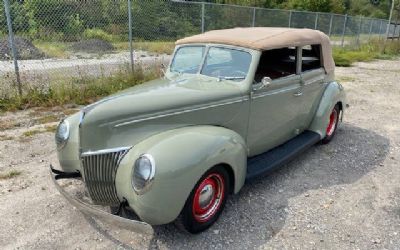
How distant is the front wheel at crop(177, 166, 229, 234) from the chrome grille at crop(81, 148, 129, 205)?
0.63m

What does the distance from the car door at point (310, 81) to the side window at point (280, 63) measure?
170 millimetres

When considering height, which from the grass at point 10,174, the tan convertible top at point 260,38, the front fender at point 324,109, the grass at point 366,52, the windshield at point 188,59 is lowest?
the grass at point 366,52

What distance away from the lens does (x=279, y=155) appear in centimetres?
432

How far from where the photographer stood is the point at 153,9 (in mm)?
9383

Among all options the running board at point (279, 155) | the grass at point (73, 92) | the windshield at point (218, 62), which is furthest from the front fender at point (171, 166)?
the grass at point (73, 92)

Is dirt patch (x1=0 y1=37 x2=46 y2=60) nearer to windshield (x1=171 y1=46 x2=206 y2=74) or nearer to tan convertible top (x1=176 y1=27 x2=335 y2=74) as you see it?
windshield (x1=171 y1=46 x2=206 y2=74)

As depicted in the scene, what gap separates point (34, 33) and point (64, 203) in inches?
212

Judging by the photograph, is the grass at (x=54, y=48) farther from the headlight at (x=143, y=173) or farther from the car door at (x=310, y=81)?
the headlight at (x=143, y=173)

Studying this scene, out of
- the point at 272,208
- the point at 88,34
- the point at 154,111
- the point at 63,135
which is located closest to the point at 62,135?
the point at 63,135

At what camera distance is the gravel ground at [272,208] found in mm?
3215

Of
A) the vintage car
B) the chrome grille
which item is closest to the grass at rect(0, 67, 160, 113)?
the vintage car

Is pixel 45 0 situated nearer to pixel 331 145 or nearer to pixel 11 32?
pixel 11 32

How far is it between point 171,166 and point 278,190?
71.6 inches

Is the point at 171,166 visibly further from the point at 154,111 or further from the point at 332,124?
the point at 332,124
